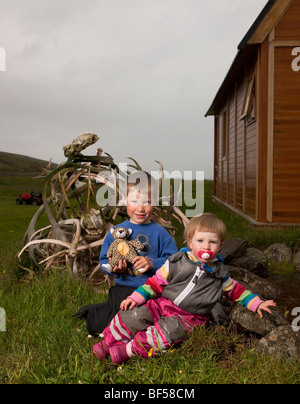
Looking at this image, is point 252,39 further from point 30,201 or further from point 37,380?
point 30,201

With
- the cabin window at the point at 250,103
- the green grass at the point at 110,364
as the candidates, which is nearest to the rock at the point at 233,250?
the green grass at the point at 110,364

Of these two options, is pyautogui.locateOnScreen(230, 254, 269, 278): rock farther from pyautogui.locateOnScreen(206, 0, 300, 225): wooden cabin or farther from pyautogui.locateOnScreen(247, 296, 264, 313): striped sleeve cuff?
pyautogui.locateOnScreen(206, 0, 300, 225): wooden cabin

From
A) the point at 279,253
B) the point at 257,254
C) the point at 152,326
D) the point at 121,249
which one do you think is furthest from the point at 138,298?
the point at 279,253

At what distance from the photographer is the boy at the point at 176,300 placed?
2875mm

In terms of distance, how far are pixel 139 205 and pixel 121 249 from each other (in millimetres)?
352

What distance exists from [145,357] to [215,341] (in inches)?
19.3

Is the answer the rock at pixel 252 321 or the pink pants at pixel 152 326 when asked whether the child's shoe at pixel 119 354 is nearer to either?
the pink pants at pixel 152 326

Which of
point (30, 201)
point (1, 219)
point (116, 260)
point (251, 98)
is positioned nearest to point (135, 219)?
point (116, 260)

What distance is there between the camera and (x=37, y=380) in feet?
8.39

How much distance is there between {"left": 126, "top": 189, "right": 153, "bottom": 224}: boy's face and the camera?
322 centimetres

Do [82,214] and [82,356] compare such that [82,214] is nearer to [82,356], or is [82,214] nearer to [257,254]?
[82,356]

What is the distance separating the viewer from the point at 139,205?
3248 millimetres

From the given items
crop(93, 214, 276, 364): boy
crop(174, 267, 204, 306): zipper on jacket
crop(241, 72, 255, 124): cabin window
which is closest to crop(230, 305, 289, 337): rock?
crop(93, 214, 276, 364): boy

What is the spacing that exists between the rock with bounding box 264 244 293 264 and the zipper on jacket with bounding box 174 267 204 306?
3.54 metres
